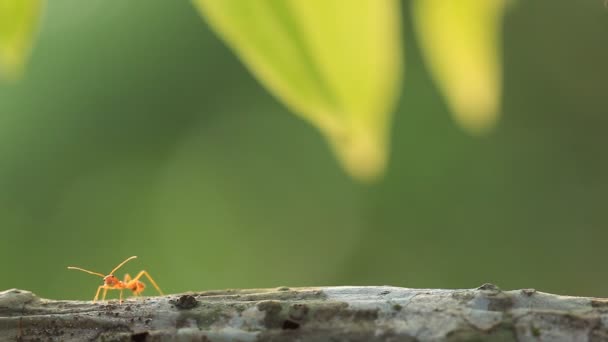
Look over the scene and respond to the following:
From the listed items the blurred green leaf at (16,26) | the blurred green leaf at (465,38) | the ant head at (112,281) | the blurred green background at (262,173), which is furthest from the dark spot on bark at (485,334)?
the blurred green background at (262,173)

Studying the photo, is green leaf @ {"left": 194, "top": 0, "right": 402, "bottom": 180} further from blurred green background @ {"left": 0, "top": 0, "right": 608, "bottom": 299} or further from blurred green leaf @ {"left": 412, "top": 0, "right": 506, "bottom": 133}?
blurred green background @ {"left": 0, "top": 0, "right": 608, "bottom": 299}

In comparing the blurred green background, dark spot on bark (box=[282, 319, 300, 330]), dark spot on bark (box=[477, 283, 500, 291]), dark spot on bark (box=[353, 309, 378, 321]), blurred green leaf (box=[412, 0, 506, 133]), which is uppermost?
the blurred green background

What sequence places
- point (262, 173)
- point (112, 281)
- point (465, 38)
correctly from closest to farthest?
point (465, 38) → point (112, 281) → point (262, 173)

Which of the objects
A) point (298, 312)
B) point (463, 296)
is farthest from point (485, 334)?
point (298, 312)

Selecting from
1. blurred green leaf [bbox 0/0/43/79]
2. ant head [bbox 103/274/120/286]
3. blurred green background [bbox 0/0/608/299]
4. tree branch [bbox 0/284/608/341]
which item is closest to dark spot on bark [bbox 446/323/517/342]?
tree branch [bbox 0/284/608/341]

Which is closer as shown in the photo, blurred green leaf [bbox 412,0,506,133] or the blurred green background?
blurred green leaf [bbox 412,0,506,133]

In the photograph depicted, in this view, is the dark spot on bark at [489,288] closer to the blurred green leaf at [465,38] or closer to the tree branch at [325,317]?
the tree branch at [325,317]

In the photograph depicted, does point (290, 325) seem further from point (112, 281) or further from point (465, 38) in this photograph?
point (112, 281)
